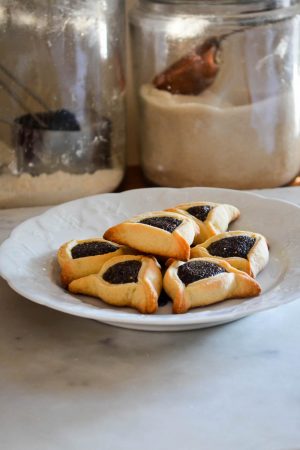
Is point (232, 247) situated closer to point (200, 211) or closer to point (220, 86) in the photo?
point (200, 211)

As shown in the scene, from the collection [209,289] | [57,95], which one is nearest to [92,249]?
[209,289]

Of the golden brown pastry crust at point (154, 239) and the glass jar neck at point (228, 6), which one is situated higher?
the glass jar neck at point (228, 6)

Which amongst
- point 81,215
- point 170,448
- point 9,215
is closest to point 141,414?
point 170,448

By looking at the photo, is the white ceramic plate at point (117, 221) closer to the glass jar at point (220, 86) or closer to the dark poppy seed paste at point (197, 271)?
the dark poppy seed paste at point (197, 271)

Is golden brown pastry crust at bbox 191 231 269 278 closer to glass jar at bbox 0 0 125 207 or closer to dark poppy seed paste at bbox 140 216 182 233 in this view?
dark poppy seed paste at bbox 140 216 182 233

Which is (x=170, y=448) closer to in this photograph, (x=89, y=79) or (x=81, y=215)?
(x=81, y=215)

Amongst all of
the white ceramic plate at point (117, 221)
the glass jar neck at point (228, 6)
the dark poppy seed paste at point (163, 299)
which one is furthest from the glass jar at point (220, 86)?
the dark poppy seed paste at point (163, 299)
